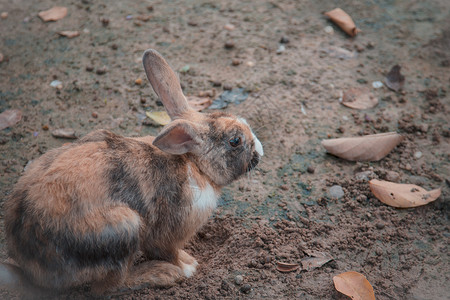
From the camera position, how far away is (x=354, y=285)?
11.8 ft

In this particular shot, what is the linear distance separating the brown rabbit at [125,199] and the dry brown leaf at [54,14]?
3.11 meters

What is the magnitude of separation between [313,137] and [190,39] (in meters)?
2.27

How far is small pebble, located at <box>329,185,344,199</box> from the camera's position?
455 cm

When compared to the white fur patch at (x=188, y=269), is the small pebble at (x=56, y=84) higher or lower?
higher

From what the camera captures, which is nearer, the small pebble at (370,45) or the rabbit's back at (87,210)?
the rabbit's back at (87,210)

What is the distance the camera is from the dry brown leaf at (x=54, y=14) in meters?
6.44

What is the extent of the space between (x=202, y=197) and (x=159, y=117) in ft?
5.78

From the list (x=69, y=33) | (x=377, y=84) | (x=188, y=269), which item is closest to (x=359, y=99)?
(x=377, y=84)

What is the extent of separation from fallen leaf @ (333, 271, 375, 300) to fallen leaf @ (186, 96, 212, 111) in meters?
2.50

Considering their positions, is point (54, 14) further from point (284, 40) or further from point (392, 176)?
point (392, 176)

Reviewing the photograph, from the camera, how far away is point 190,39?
6.21 meters

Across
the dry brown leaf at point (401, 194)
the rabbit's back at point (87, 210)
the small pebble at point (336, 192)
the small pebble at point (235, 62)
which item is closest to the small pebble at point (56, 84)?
the small pebble at point (235, 62)

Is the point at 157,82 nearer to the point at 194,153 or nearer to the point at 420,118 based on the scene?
the point at 194,153

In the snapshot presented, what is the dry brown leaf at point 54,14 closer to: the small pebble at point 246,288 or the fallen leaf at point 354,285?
the small pebble at point 246,288
